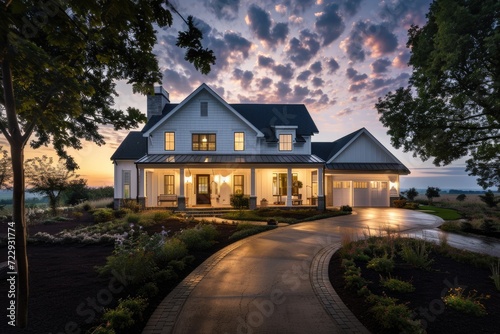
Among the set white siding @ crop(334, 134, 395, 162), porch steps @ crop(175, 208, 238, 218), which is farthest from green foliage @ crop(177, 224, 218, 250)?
white siding @ crop(334, 134, 395, 162)

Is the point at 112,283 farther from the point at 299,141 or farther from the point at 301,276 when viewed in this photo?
the point at 299,141

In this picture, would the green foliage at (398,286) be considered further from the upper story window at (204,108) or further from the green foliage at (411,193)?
the green foliage at (411,193)

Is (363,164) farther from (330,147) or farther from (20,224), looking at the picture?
(20,224)

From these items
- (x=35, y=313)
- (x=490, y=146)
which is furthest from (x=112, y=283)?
(x=490, y=146)

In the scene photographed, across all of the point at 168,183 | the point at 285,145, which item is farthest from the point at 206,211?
the point at 285,145

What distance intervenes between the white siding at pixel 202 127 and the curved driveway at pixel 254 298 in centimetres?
1377

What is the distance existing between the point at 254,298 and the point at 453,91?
15.0 m

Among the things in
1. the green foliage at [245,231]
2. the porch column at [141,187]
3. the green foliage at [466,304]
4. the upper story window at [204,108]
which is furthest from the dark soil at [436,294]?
the upper story window at [204,108]

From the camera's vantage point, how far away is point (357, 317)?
443 centimetres

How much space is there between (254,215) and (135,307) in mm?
12155

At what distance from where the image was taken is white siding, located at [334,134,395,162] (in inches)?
914

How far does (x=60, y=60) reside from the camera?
4.21 m

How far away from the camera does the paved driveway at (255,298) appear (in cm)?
416

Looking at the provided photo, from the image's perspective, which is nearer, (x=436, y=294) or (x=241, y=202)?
(x=436, y=294)
